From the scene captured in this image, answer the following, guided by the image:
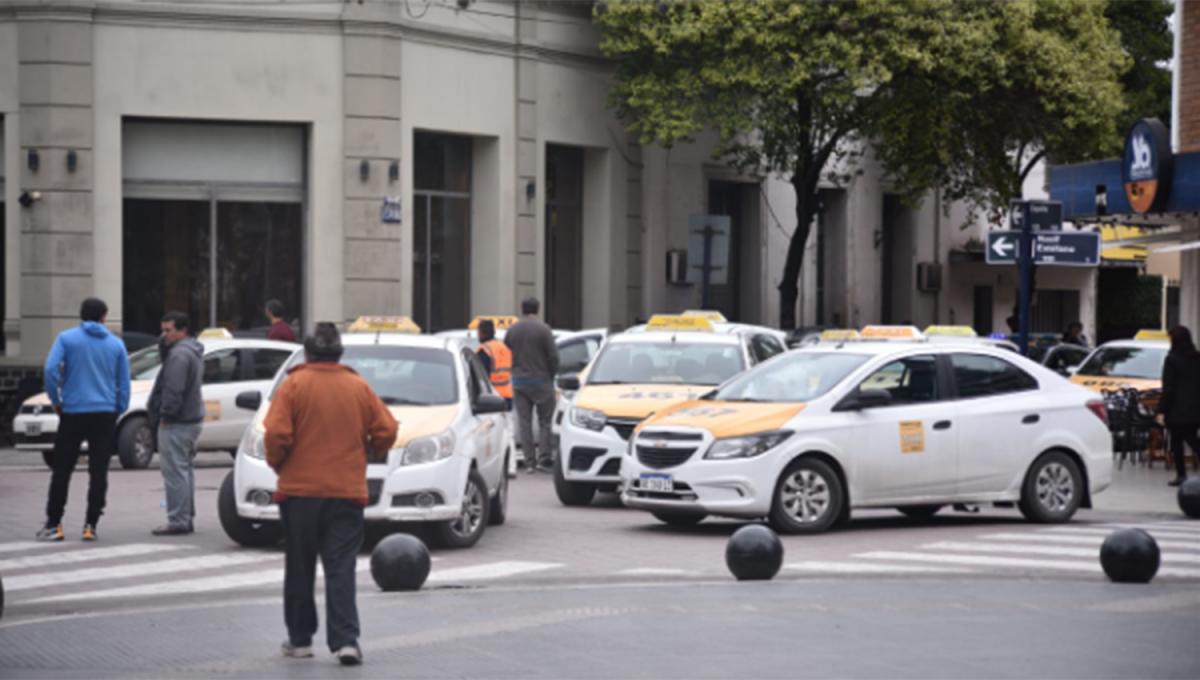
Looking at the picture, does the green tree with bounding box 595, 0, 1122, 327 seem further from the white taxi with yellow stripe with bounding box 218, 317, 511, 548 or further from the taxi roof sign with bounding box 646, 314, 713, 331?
the white taxi with yellow stripe with bounding box 218, 317, 511, 548

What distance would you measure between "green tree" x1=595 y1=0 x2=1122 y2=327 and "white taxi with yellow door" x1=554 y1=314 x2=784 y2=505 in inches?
572

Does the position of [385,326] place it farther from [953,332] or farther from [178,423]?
[953,332]

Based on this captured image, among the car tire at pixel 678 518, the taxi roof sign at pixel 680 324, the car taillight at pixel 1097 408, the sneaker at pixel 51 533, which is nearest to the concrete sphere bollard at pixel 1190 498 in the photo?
the car taillight at pixel 1097 408

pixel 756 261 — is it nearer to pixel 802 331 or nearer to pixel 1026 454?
pixel 802 331

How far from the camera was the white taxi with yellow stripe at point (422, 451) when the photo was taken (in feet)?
47.6

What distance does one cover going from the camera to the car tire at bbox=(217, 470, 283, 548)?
15.0 meters

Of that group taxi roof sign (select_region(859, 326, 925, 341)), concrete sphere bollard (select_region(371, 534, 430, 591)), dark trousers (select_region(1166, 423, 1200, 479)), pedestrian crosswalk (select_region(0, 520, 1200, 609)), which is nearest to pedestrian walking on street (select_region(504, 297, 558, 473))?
taxi roof sign (select_region(859, 326, 925, 341))

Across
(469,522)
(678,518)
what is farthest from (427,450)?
(678,518)

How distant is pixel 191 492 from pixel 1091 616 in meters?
7.92

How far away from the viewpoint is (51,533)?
51.4 ft

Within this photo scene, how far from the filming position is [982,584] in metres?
12.9

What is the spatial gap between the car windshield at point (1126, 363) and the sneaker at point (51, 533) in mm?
17504

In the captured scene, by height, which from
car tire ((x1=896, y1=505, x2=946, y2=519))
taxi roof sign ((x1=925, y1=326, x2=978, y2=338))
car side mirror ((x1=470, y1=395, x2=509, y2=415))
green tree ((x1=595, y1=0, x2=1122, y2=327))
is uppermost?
green tree ((x1=595, y1=0, x2=1122, y2=327))

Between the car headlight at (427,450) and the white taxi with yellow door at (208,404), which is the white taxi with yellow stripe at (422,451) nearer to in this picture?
the car headlight at (427,450)
